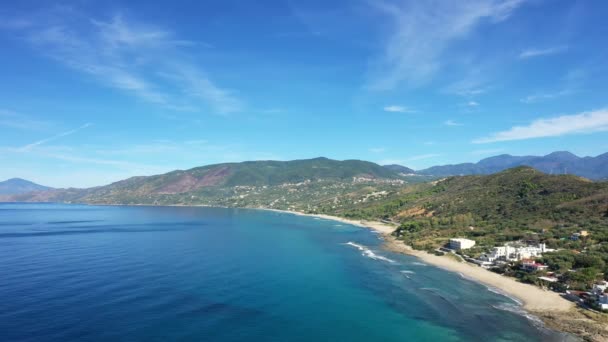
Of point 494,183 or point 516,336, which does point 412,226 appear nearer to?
point 494,183

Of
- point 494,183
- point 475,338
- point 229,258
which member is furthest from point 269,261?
point 494,183

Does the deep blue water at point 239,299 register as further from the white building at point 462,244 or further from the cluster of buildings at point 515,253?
the white building at point 462,244

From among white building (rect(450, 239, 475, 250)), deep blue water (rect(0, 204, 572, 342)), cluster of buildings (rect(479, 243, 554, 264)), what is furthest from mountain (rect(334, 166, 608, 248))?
deep blue water (rect(0, 204, 572, 342))

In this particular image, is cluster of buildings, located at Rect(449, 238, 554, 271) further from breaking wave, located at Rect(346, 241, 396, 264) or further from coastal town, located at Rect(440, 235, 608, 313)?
breaking wave, located at Rect(346, 241, 396, 264)

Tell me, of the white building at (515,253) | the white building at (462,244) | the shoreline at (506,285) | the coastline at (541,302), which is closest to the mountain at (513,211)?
the white building at (462,244)

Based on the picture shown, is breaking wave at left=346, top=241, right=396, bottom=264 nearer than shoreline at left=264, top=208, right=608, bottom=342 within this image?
No

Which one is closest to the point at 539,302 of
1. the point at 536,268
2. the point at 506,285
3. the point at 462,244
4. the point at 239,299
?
the point at 506,285

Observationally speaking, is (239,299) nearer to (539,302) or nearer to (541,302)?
(539,302)
